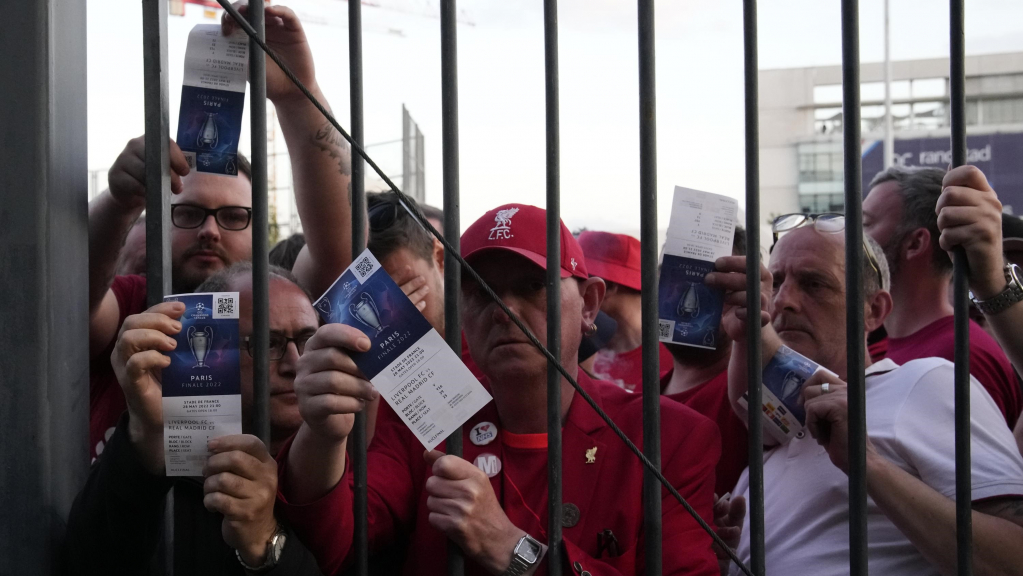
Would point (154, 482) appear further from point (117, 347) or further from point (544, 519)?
point (544, 519)

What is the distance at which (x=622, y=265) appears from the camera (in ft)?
12.4

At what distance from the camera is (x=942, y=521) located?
61.8 inches

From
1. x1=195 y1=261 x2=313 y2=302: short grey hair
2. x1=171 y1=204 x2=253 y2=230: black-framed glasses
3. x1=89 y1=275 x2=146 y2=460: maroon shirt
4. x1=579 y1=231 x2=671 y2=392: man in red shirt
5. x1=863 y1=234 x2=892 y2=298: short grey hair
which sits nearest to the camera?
x1=195 y1=261 x2=313 y2=302: short grey hair

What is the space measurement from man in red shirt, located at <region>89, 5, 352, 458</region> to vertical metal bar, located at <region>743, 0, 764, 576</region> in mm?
834

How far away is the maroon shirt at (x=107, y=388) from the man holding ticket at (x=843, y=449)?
1.52 metres

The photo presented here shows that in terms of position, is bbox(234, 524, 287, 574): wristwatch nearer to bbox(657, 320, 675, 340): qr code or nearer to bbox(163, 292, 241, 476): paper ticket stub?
bbox(163, 292, 241, 476): paper ticket stub

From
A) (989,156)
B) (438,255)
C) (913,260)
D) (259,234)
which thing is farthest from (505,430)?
(989,156)

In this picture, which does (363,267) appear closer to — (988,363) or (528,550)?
(528,550)

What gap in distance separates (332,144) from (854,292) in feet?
3.98

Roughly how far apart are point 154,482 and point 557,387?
0.69m

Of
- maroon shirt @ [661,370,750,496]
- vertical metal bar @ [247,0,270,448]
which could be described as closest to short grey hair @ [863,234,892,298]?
maroon shirt @ [661,370,750,496]

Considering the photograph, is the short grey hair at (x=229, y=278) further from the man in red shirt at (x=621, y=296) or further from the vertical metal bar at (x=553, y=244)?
the man in red shirt at (x=621, y=296)

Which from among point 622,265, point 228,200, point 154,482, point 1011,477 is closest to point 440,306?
point 228,200

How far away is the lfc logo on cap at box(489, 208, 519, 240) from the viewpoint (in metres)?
1.97
